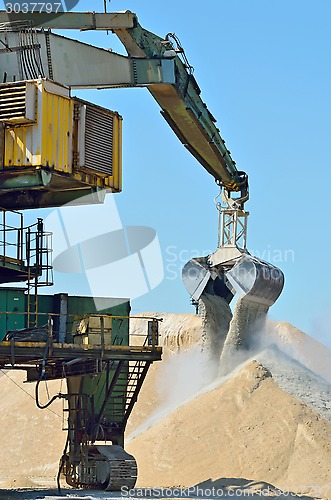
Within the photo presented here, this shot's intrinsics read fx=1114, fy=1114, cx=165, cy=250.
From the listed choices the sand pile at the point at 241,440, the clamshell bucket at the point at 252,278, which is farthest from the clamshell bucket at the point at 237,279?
the sand pile at the point at 241,440

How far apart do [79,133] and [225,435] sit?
36.8ft

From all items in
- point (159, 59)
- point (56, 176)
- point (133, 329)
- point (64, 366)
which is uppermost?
point (159, 59)

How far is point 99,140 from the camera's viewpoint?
2709cm

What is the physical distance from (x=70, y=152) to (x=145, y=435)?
12.6 metres

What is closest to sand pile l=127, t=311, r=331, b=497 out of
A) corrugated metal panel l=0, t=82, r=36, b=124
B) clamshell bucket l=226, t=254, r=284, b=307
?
clamshell bucket l=226, t=254, r=284, b=307

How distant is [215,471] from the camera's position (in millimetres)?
31250

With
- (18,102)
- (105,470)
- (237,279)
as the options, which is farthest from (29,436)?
(18,102)

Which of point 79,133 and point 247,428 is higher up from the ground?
point 79,133

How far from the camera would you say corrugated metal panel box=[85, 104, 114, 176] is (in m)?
26.8

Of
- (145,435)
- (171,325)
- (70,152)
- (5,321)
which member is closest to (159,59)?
(70,152)

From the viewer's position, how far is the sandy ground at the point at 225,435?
3023cm

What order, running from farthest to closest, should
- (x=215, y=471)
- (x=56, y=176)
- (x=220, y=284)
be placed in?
(x=220, y=284) < (x=215, y=471) < (x=56, y=176)

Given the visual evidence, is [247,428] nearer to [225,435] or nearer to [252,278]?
[225,435]

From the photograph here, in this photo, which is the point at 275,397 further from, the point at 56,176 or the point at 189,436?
the point at 56,176
